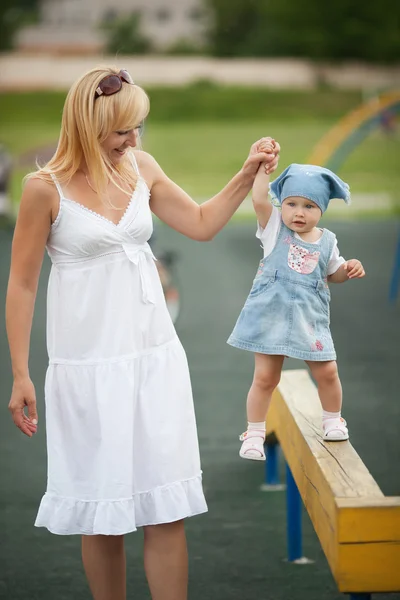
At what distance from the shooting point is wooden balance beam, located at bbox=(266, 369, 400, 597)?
2818 millimetres

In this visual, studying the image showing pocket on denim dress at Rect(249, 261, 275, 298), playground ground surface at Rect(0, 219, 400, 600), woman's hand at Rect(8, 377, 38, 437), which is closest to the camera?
woman's hand at Rect(8, 377, 38, 437)

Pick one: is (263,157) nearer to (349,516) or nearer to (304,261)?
(304,261)

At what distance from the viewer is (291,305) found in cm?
338

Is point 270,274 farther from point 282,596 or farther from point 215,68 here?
point 215,68

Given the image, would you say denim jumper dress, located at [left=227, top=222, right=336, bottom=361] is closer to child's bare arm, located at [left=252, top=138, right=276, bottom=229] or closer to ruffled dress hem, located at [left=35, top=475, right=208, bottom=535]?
child's bare arm, located at [left=252, top=138, right=276, bottom=229]

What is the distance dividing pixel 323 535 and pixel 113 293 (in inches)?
35.5

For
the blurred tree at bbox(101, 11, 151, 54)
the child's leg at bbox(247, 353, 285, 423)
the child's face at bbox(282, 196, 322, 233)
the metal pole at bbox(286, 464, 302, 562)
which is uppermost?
the blurred tree at bbox(101, 11, 151, 54)

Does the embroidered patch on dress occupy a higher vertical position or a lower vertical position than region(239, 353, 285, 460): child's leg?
higher

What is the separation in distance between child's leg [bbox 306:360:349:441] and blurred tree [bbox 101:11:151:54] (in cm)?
3489

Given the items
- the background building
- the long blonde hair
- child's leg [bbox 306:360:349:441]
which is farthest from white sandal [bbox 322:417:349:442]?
the background building

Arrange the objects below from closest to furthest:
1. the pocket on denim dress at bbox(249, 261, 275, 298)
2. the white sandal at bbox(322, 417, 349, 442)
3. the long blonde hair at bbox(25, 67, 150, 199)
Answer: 1. the long blonde hair at bbox(25, 67, 150, 199)
2. the pocket on denim dress at bbox(249, 261, 275, 298)
3. the white sandal at bbox(322, 417, 349, 442)

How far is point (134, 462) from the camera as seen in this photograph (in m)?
3.16

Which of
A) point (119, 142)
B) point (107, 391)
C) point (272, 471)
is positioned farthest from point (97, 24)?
point (107, 391)

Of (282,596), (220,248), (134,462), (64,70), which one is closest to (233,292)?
(220,248)
